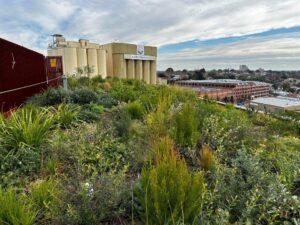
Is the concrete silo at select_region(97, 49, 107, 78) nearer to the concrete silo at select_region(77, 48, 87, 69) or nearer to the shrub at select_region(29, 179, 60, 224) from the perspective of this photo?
the concrete silo at select_region(77, 48, 87, 69)

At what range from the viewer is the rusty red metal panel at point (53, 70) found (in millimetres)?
7078

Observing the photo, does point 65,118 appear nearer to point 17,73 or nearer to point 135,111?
point 135,111

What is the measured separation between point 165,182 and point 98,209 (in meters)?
0.55

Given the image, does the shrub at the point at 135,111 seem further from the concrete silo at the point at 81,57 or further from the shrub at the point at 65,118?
the concrete silo at the point at 81,57

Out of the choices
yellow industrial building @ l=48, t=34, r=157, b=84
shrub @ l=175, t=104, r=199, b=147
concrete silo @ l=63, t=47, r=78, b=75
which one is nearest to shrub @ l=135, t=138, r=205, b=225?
shrub @ l=175, t=104, r=199, b=147

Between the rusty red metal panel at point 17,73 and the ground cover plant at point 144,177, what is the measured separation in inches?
75.2

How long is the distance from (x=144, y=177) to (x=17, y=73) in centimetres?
499

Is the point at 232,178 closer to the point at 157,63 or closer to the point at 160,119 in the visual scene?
the point at 160,119

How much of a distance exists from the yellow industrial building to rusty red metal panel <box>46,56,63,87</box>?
9.87 metres

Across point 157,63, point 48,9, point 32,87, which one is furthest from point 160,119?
point 157,63

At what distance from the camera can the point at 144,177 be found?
148cm

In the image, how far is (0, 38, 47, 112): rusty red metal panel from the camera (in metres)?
4.55

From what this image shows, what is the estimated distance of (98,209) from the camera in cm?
150

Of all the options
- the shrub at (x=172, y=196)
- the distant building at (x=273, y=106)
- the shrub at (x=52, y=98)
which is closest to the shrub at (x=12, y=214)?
the shrub at (x=172, y=196)
